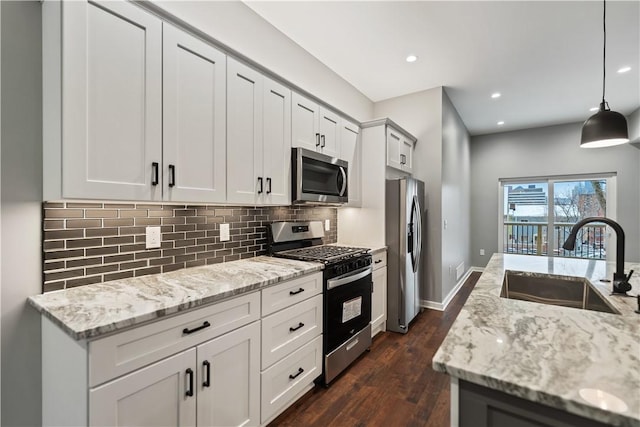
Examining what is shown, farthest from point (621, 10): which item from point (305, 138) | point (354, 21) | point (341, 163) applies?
point (305, 138)

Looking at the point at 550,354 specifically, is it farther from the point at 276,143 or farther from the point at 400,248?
the point at 400,248

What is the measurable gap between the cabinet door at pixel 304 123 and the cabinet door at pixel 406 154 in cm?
147

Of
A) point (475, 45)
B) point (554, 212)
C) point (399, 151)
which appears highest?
point (475, 45)

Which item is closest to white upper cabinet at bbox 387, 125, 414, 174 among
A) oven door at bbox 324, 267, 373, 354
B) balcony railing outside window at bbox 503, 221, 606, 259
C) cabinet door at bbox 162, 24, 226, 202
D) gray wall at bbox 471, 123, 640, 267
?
oven door at bbox 324, 267, 373, 354

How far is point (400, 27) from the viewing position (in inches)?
104

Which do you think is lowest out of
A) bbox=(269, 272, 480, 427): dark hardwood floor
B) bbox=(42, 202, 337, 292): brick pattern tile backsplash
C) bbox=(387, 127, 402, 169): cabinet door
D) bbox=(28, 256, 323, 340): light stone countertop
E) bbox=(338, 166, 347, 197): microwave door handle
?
bbox=(269, 272, 480, 427): dark hardwood floor

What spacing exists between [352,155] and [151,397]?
8.77ft

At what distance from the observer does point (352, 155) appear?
320 centimetres

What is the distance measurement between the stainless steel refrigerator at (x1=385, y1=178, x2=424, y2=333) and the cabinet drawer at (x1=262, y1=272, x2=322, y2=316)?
1378 millimetres

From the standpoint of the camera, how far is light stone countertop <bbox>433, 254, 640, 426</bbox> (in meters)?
0.60

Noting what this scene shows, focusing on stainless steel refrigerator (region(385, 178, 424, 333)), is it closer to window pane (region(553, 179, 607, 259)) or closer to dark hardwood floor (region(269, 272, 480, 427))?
dark hardwood floor (region(269, 272, 480, 427))

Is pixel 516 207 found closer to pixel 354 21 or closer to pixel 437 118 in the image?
pixel 437 118

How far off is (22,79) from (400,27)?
2.70 m

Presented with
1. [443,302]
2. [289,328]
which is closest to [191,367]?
[289,328]
